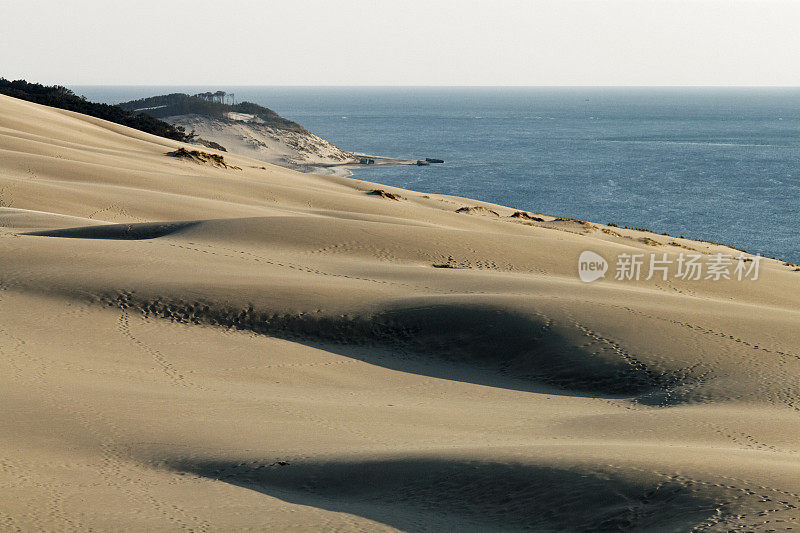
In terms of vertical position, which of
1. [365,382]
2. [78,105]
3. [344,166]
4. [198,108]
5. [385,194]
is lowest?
[365,382]

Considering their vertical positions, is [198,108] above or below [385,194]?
above

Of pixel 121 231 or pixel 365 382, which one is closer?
pixel 365 382

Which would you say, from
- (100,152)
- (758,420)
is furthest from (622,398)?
(100,152)

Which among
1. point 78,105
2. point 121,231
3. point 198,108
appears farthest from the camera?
point 198,108

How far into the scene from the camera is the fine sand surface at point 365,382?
5.71 metres

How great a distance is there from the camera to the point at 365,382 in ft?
32.4

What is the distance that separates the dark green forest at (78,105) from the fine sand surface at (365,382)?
2884 cm

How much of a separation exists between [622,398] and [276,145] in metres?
73.0

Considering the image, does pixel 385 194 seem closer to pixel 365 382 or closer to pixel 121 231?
pixel 121 231

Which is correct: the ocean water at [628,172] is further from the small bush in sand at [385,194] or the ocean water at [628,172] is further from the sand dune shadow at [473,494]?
the sand dune shadow at [473,494]

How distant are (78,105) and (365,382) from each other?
134ft

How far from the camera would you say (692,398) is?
9.23m

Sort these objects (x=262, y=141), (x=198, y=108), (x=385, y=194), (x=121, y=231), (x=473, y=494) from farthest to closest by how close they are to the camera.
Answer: (x=198, y=108) → (x=262, y=141) → (x=385, y=194) → (x=121, y=231) → (x=473, y=494)

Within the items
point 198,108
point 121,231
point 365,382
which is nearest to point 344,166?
point 198,108
